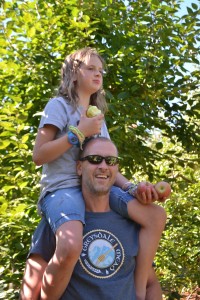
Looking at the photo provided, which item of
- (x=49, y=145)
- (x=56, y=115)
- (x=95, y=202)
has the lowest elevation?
(x=95, y=202)

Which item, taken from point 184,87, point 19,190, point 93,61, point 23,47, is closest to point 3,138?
point 19,190

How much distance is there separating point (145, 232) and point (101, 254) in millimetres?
233

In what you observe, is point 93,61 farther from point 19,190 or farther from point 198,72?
point 198,72

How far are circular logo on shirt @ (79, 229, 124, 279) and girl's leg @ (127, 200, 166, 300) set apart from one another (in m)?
0.12

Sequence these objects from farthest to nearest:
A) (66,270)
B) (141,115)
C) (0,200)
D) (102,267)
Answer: (141,115)
(0,200)
(102,267)
(66,270)

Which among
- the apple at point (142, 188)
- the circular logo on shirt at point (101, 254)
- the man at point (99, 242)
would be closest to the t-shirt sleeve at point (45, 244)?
the man at point (99, 242)

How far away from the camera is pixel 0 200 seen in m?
A: 3.64

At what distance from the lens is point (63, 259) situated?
2.61 metres

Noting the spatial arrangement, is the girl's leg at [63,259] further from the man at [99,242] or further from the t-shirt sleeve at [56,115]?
the t-shirt sleeve at [56,115]

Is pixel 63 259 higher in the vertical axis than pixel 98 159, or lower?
lower

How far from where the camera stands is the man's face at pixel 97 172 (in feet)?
9.34

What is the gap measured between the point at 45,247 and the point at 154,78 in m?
1.71

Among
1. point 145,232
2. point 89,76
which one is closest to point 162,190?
point 145,232

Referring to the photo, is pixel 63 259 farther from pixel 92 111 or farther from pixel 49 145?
pixel 92 111
